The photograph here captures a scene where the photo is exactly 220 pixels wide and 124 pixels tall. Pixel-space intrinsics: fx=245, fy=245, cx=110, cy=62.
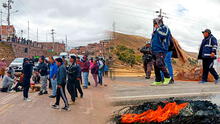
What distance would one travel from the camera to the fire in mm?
3971

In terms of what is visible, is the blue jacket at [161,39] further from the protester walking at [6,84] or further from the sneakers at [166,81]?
the protester walking at [6,84]

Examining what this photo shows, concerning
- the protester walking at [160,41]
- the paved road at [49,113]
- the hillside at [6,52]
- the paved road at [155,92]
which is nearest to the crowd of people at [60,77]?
the paved road at [49,113]

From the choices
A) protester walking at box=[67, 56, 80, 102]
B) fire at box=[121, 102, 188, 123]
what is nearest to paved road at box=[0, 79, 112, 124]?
protester walking at box=[67, 56, 80, 102]

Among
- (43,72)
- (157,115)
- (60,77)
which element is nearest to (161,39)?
(157,115)

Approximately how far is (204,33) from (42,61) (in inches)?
271

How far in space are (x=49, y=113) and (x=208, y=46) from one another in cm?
460

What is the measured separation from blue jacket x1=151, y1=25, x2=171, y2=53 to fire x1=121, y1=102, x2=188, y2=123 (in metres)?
1.12

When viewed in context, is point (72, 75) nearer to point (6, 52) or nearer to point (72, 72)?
point (72, 72)

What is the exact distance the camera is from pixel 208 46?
586cm

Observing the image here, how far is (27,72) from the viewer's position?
29.5 feet

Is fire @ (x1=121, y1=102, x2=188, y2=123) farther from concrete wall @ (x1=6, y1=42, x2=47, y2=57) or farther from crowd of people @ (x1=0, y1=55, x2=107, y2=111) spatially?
concrete wall @ (x1=6, y1=42, x2=47, y2=57)

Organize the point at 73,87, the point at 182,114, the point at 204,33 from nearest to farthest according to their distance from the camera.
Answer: the point at 182,114 → the point at 204,33 → the point at 73,87

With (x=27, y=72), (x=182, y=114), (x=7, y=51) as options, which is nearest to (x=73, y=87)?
(x=27, y=72)

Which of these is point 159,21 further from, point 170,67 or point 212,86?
point 212,86
